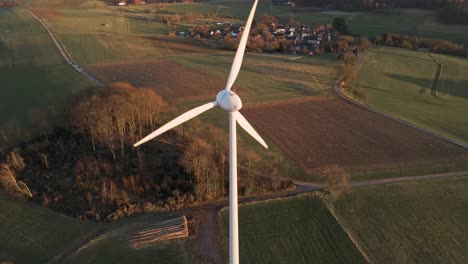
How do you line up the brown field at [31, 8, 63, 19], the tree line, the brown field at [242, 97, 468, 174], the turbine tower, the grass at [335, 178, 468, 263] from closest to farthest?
1. the turbine tower
2. the grass at [335, 178, 468, 263]
3. the tree line
4. the brown field at [242, 97, 468, 174]
5. the brown field at [31, 8, 63, 19]

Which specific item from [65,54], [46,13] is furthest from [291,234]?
[46,13]

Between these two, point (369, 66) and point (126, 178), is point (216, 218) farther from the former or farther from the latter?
point (369, 66)

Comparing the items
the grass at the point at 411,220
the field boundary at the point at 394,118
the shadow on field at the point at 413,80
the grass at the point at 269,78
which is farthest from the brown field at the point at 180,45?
the grass at the point at 411,220

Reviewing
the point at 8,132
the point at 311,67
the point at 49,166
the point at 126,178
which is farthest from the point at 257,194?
the point at 311,67

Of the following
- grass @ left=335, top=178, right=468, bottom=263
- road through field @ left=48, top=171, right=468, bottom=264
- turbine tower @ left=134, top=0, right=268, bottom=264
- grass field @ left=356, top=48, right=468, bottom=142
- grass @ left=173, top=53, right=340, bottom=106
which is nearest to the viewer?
turbine tower @ left=134, top=0, right=268, bottom=264

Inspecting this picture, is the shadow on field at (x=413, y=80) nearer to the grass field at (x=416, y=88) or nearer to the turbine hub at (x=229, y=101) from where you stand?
the grass field at (x=416, y=88)

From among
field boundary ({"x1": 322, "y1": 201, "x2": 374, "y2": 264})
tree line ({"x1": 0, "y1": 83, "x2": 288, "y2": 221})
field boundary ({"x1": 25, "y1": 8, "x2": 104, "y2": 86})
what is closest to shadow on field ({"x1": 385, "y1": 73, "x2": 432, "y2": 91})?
tree line ({"x1": 0, "y1": 83, "x2": 288, "y2": 221})

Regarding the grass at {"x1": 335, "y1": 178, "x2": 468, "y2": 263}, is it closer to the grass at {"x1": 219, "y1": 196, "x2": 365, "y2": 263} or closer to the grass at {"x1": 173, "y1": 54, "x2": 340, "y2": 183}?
the grass at {"x1": 219, "y1": 196, "x2": 365, "y2": 263}
